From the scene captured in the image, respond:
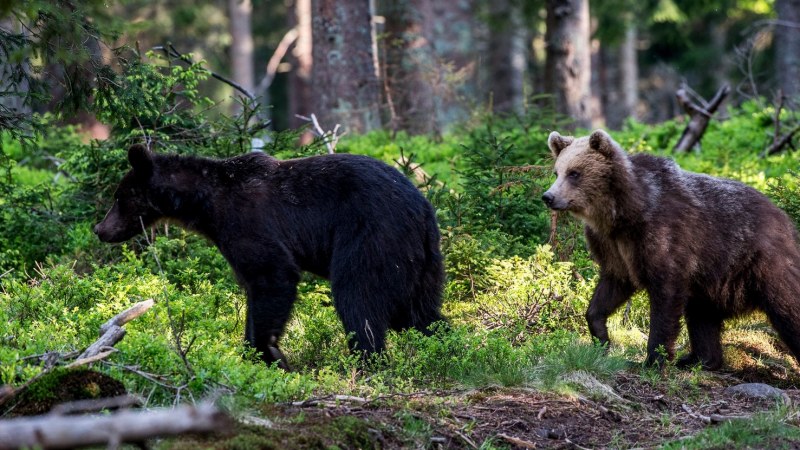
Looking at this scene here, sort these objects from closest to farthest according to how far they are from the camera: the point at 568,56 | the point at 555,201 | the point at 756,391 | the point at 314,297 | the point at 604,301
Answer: the point at 756,391 → the point at 555,201 → the point at 604,301 → the point at 314,297 → the point at 568,56

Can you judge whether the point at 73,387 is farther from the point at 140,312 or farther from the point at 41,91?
the point at 41,91

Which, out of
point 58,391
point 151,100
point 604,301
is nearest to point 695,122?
point 604,301

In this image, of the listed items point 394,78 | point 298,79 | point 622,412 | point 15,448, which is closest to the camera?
point 15,448

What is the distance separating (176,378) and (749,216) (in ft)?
15.1

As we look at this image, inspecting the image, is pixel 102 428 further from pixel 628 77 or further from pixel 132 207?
pixel 628 77

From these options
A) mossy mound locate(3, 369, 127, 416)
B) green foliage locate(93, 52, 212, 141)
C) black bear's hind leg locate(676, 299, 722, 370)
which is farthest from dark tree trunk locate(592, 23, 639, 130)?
mossy mound locate(3, 369, 127, 416)

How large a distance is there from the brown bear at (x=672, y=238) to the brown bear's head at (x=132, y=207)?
3226 millimetres

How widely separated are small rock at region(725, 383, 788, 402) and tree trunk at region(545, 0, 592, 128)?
946 cm

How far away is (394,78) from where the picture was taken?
17438mm

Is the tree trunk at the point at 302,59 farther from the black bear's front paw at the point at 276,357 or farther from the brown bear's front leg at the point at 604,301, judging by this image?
the black bear's front paw at the point at 276,357

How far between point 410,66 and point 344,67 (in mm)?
2480

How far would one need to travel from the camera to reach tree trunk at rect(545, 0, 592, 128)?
53.5 feet

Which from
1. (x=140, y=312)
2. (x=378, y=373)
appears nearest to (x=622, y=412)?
(x=378, y=373)

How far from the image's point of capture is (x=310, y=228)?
7.50m
